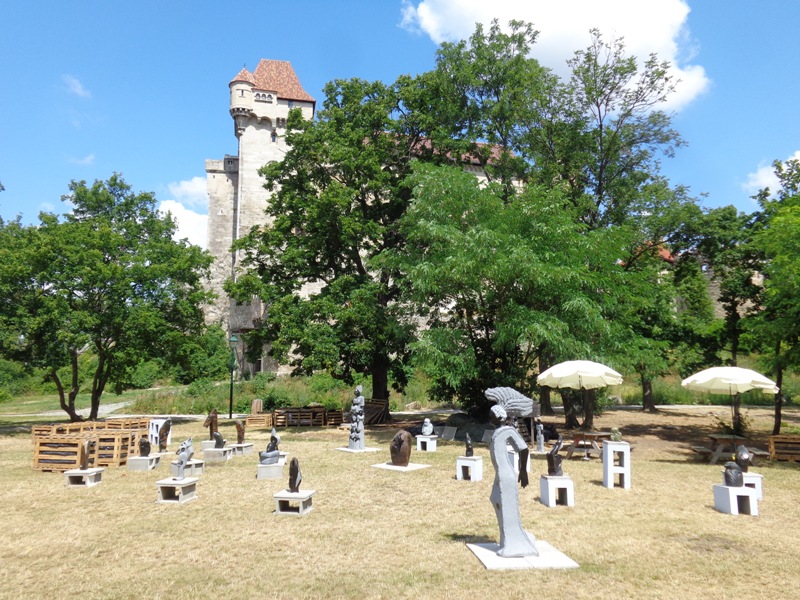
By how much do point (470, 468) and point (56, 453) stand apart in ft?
34.2

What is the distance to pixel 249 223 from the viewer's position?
58.7m

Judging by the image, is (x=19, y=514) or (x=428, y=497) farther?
(x=428, y=497)

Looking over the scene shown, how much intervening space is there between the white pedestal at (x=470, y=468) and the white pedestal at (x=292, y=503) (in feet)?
13.4

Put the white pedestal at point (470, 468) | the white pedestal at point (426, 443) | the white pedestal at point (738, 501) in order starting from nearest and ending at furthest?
the white pedestal at point (738, 501) → the white pedestal at point (470, 468) → the white pedestal at point (426, 443)

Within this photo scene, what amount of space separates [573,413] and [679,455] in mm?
6118

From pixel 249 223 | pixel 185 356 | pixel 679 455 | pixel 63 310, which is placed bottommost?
pixel 679 455

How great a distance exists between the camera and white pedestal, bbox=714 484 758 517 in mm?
9414

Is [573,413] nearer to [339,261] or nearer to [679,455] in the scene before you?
[679,455]

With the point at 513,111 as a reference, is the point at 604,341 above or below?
below

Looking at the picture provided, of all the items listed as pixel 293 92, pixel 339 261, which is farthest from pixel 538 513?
pixel 293 92

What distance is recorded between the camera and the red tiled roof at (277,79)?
60875 millimetres

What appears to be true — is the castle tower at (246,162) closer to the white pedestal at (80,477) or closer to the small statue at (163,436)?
the small statue at (163,436)

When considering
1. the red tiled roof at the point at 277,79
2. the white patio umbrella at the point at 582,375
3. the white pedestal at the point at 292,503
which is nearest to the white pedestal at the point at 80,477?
the white pedestal at the point at 292,503

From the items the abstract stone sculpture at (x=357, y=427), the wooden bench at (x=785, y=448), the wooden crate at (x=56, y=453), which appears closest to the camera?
the wooden crate at (x=56, y=453)
